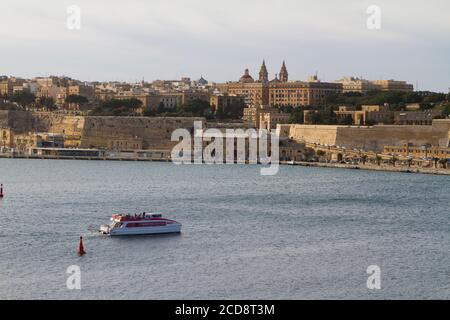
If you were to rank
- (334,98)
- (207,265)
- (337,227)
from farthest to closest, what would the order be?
1. (334,98)
2. (337,227)
3. (207,265)

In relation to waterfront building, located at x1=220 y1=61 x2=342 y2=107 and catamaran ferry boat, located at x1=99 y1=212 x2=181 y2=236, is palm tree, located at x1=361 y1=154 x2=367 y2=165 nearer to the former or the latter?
waterfront building, located at x1=220 y1=61 x2=342 y2=107

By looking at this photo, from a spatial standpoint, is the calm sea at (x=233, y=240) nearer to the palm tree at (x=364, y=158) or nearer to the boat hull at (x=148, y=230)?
the boat hull at (x=148, y=230)

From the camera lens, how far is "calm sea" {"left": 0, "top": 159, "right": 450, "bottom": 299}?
9.32m

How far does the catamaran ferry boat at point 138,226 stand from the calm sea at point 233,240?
196 mm

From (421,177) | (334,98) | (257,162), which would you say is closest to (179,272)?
(421,177)

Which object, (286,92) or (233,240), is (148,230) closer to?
(233,240)

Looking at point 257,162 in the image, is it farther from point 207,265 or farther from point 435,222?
point 207,265

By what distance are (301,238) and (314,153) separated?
17675 millimetres

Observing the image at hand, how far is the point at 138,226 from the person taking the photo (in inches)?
505

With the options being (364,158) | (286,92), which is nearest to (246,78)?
(286,92)

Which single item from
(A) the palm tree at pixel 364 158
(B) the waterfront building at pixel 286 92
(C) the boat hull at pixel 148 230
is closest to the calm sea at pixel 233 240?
(C) the boat hull at pixel 148 230

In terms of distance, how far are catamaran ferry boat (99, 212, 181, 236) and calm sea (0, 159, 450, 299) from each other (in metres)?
0.20
